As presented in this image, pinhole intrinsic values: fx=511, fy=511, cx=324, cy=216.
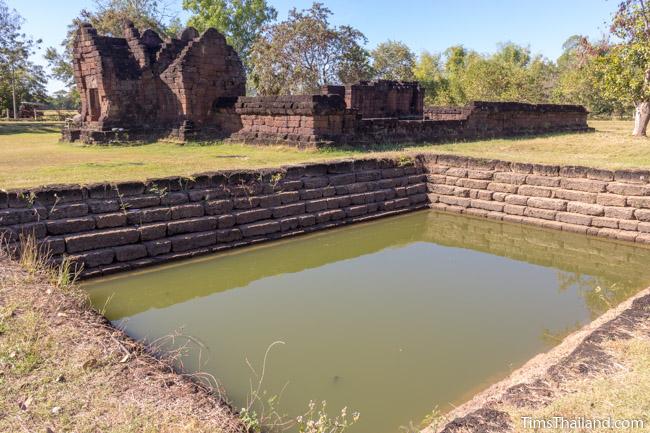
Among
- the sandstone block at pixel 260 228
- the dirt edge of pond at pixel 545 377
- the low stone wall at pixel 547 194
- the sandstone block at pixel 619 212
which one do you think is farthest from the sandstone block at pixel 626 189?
the sandstone block at pixel 260 228

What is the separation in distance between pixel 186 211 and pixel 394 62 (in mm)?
36015

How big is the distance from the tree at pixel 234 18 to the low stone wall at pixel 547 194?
37.9m

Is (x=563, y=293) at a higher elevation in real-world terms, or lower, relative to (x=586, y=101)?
lower

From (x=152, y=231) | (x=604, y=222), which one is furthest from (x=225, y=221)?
(x=604, y=222)

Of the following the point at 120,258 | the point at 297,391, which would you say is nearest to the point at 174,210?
the point at 120,258

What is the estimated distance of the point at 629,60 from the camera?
1512cm

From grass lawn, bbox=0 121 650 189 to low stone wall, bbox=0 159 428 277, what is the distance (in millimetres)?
620

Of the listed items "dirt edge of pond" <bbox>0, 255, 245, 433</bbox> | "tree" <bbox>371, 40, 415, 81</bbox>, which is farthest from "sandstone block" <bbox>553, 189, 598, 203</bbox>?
"tree" <bbox>371, 40, 415, 81</bbox>

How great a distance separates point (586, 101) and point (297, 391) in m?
37.0

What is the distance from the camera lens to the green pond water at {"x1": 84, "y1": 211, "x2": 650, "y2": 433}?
3.93 metres

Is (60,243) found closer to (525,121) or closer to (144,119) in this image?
(144,119)

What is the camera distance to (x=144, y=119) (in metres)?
16.3

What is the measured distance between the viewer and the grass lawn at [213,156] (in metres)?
8.05

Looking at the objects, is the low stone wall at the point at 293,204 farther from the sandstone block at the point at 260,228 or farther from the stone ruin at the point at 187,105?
the stone ruin at the point at 187,105
